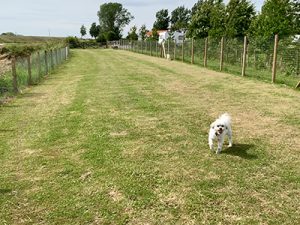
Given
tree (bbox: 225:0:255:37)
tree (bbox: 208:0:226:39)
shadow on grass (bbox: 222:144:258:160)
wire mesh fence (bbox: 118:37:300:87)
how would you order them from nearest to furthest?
shadow on grass (bbox: 222:144:258:160) < wire mesh fence (bbox: 118:37:300:87) < tree (bbox: 225:0:255:37) < tree (bbox: 208:0:226:39)

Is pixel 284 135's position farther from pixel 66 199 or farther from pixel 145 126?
pixel 66 199

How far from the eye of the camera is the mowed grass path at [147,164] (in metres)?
3.74

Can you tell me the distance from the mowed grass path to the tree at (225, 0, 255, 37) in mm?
19844

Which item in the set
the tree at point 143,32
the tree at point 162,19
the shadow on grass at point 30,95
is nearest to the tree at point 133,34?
the tree at point 143,32

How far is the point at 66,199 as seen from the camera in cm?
404

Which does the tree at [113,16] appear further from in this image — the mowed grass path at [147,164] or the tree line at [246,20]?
the mowed grass path at [147,164]

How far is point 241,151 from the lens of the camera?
5.46m

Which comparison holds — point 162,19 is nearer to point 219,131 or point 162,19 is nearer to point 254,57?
point 254,57

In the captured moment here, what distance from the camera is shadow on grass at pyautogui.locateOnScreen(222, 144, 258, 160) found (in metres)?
5.23

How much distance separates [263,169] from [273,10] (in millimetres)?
16550

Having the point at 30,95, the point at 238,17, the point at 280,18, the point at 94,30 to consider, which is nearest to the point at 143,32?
the point at 94,30

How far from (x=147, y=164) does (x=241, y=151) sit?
60.2 inches

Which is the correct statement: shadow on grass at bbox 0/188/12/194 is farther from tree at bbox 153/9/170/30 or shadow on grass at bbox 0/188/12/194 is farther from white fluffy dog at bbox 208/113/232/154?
tree at bbox 153/9/170/30

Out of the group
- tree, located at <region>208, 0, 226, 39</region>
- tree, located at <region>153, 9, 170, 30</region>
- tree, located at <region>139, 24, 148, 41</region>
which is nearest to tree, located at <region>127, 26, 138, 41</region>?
tree, located at <region>139, 24, 148, 41</region>
